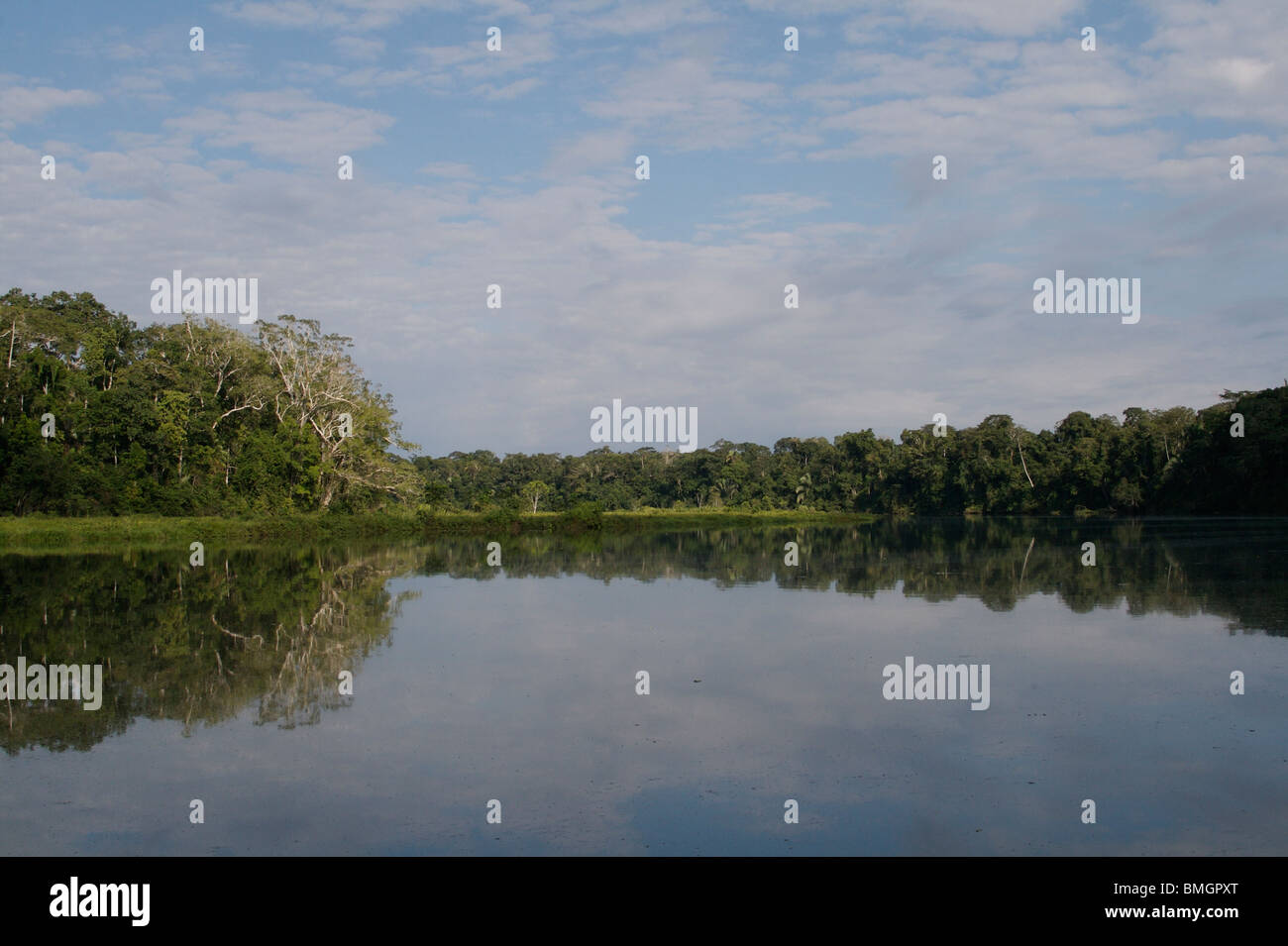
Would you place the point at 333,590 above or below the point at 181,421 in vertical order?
below

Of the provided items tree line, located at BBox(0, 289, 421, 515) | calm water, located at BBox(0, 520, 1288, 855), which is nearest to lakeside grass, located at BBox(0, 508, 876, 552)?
tree line, located at BBox(0, 289, 421, 515)

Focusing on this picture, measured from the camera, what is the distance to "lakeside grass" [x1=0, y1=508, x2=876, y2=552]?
2888 cm

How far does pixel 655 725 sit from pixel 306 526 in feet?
97.7

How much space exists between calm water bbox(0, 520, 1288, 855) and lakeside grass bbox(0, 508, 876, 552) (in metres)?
15.4

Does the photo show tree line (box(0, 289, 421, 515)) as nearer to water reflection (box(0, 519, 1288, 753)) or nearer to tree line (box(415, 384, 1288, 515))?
tree line (box(415, 384, 1288, 515))

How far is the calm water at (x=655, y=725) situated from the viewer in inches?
201

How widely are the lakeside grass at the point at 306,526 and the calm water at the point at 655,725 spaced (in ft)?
50.7

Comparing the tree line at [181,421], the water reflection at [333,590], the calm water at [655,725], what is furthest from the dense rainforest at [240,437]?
the calm water at [655,725]

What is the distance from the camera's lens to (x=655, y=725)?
7266 millimetres

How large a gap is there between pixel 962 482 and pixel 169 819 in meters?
64.3

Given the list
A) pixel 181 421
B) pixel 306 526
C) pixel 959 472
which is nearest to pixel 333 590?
pixel 306 526

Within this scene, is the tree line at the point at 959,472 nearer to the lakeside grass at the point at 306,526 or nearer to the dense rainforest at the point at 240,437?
the dense rainforest at the point at 240,437

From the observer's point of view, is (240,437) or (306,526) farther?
(240,437)

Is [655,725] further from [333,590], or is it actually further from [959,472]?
[959,472]
